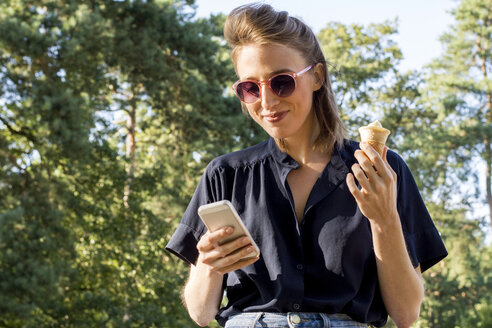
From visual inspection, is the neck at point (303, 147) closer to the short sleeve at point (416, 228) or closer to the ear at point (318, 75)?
the ear at point (318, 75)

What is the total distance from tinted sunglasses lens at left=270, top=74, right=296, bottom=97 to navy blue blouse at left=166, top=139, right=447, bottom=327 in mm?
252

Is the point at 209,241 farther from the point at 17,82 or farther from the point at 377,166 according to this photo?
the point at 17,82

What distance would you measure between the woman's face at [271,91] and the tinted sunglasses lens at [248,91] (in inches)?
0.7

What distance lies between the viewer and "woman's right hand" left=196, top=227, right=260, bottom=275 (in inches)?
76.0

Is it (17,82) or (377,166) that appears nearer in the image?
(377,166)

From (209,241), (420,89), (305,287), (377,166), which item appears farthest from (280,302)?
(420,89)

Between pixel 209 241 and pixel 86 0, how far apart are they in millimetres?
13232

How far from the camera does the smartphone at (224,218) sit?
6.17ft

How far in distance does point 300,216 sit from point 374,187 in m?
0.32

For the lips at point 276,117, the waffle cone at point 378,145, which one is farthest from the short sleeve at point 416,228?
the lips at point 276,117

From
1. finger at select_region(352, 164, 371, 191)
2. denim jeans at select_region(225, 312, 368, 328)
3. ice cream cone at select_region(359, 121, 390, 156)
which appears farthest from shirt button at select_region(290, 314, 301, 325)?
→ ice cream cone at select_region(359, 121, 390, 156)

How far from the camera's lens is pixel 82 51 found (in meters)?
13.5

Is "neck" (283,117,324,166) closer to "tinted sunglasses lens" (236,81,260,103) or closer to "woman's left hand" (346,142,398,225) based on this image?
"tinted sunglasses lens" (236,81,260,103)

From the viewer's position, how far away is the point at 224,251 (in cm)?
195
